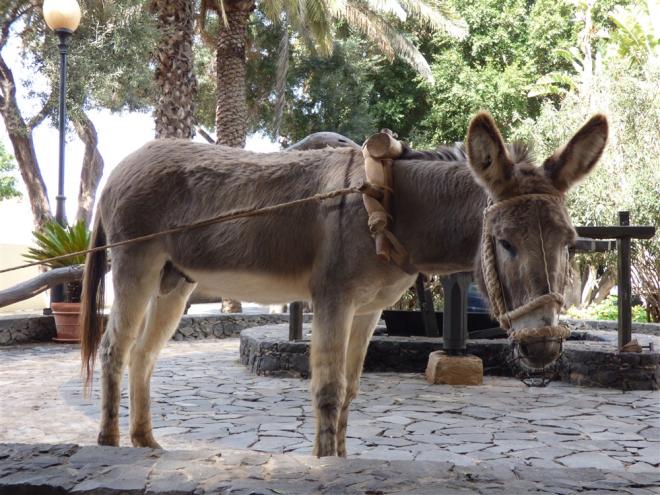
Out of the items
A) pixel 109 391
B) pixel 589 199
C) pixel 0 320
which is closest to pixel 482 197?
pixel 109 391

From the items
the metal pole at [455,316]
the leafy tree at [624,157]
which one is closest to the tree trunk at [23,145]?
the leafy tree at [624,157]

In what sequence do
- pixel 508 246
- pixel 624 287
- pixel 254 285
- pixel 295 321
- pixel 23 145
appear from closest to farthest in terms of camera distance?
pixel 508 246 → pixel 254 285 → pixel 624 287 → pixel 295 321 → pixel 23 145

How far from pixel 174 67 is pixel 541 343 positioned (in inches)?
437

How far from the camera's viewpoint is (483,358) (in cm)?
746

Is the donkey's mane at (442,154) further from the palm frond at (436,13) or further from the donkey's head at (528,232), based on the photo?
the palm frond at (436,13)

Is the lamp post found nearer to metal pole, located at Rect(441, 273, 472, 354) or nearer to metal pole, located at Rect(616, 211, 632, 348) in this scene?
metal pole, located at Rect(441, 273, 472, 354)

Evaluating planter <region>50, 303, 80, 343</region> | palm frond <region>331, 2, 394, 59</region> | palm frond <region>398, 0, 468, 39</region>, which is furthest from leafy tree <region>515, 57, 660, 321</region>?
planter <region>50, 303, 80, 343</region>

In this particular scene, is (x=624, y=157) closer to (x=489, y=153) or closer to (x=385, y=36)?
(x=385, y=36)

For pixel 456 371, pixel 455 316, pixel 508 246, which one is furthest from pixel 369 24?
pixel 508 246

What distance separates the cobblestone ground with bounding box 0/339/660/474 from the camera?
418 cm

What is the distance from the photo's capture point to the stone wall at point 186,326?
9492mm

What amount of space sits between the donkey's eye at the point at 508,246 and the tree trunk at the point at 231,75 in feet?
38.6

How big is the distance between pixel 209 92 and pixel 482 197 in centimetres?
2147

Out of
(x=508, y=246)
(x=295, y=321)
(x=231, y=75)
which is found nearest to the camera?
(x=508, y=246)
